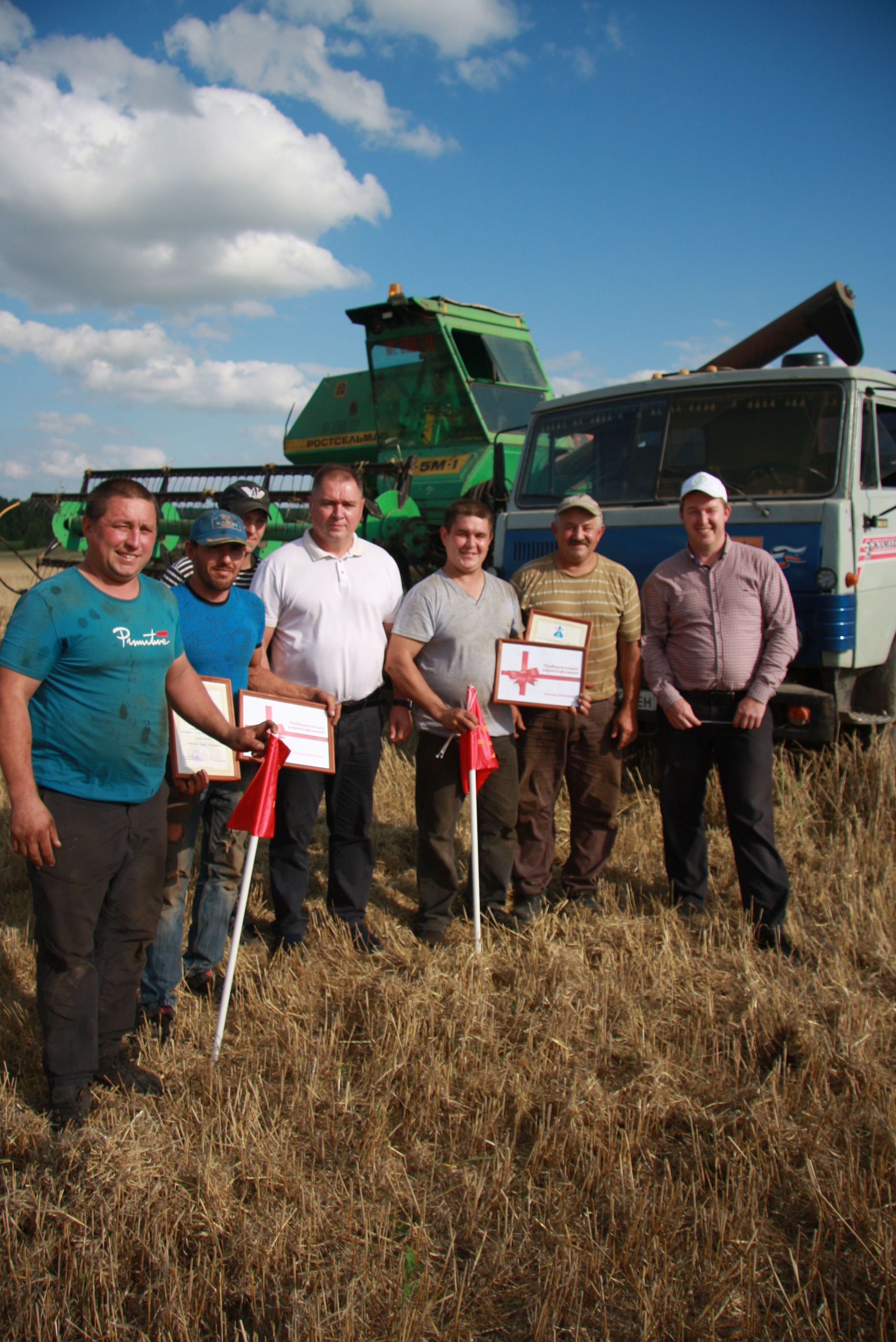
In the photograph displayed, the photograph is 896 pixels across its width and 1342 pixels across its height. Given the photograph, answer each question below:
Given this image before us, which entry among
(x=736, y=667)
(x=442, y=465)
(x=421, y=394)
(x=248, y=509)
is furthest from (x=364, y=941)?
(x=421, y=394)

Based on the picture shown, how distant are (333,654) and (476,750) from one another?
683mm

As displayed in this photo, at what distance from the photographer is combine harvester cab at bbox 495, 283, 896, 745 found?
464 cm

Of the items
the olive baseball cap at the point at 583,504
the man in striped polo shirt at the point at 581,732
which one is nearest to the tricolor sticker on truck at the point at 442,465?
the man in striped polo shirt at the point at 581,732

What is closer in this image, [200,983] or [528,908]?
[200,983]

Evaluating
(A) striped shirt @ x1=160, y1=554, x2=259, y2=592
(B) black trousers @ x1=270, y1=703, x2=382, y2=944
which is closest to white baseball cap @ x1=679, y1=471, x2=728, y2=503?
(B) black trousers @ x1=270, y1=703, x2=382, y2=944

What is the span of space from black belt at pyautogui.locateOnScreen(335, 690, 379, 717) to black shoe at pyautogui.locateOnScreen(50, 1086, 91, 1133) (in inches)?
64.9

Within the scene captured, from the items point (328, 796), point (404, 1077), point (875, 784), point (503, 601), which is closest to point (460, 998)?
point (404, 1077)

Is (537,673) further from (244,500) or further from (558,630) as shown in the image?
(244,500)

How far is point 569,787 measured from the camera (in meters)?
4.11

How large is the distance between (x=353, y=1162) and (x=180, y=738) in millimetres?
1469

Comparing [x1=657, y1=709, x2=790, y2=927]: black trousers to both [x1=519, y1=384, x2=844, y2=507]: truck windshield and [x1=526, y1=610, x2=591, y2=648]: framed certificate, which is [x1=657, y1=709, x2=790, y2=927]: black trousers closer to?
[x1=526, y1=610, x2=591, y2=648]: framed certificate

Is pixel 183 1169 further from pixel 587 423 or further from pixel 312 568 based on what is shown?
pixel 587 423

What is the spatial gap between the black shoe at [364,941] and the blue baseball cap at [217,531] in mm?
1666

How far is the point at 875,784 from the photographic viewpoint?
484cm
